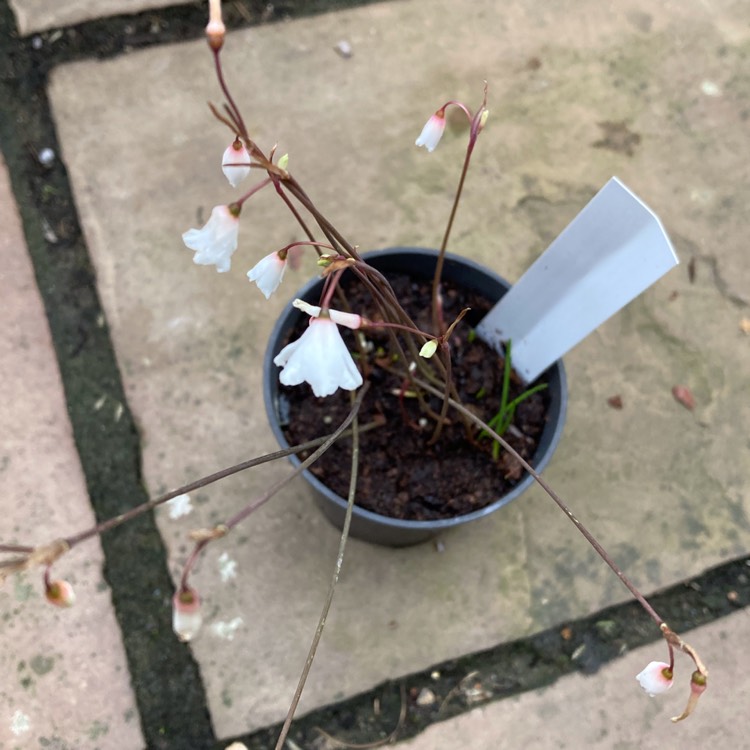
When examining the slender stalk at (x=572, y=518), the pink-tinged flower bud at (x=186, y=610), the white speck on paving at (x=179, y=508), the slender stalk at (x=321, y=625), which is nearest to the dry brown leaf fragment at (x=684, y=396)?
the slender stalk at (x=572, y=518)

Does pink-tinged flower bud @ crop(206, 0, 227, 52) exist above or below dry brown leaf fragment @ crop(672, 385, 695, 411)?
above

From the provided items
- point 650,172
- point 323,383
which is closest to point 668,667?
point 323,383

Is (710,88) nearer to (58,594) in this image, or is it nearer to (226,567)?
(226,567)

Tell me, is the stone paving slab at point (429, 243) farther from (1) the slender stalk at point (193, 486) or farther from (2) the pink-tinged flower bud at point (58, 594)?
(2) the pink-tinged flower bud at point (58, 594)

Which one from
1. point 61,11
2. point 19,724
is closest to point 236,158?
point 19,724

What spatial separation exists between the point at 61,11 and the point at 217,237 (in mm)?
949

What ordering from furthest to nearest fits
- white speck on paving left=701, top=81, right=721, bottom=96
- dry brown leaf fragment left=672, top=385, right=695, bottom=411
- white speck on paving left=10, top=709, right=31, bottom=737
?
white speck on paving left=701, top=81, right=721, bottom=96 < dry brown leaf fragment left=672, top=385, right=695, bottom=411 < white speck on paving left=10, top=709, right=31, bottom=737

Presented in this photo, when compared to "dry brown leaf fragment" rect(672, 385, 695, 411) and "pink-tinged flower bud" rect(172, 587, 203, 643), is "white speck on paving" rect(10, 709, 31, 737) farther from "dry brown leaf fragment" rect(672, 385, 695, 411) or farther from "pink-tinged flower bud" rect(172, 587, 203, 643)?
"dry brown leaf fragment" rect(672, 385, 695, 411)

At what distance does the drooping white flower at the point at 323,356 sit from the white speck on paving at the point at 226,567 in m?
0.57

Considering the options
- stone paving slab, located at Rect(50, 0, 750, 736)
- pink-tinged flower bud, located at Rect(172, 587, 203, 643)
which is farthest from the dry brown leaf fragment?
pink-tinged flower bud, located at Rect(172, 587, 203, 643)

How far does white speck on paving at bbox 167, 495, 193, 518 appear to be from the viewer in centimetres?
104

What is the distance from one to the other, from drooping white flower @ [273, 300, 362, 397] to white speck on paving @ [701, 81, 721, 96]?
1.11 meters

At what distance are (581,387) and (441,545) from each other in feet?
1.06

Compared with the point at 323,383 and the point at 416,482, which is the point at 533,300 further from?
the point at 323,383
